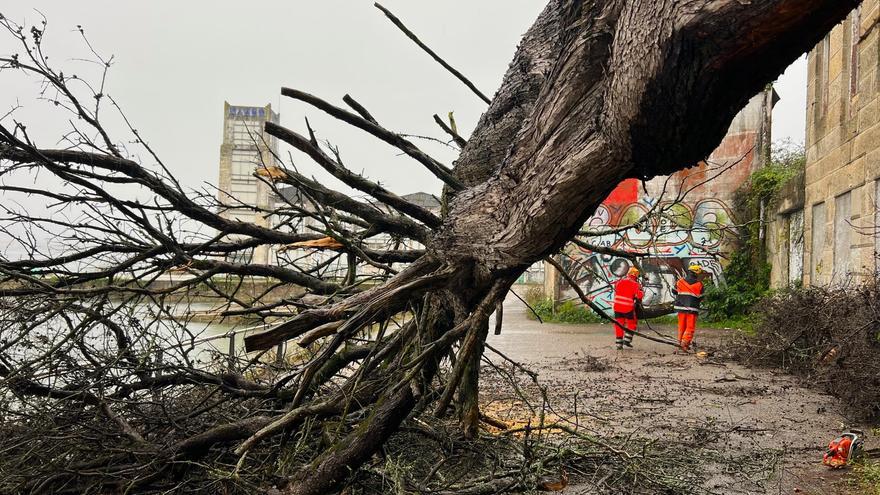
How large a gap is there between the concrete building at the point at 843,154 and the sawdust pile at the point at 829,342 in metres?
0.63

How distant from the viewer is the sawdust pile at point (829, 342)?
593 centimetres

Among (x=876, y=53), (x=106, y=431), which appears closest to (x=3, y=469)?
(x=106, y=431)

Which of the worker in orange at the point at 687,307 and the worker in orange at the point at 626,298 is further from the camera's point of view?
the worker in orange at the point at 626,298

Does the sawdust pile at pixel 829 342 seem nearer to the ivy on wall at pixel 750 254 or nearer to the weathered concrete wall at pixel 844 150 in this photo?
the weathered concrete wall at pixel 844 150

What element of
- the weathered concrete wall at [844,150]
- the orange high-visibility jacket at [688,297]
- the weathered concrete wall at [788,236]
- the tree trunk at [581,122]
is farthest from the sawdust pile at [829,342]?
the tree trunk at [581,122]

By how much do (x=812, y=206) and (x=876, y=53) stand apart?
380 centimetres

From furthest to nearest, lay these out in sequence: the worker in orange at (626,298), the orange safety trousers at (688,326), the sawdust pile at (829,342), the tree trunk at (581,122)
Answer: the worker in orange at (626,298)
the orange safety trousers at (688,326)
the sawdust pile at (829,342)
the tree trunk at (581,122)

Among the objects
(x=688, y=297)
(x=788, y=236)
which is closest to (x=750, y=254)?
(x=788, y=236)

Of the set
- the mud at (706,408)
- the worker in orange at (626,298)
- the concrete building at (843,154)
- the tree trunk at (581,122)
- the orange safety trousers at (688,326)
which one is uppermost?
the concrete building at (843,154)

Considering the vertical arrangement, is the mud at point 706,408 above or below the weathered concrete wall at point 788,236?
below

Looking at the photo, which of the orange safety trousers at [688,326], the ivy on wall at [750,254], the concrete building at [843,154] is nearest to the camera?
the concrete building at [843,154]

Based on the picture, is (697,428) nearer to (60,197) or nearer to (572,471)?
(572,471)

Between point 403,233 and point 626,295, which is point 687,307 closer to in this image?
point 626,295

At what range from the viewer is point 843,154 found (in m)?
10.5
